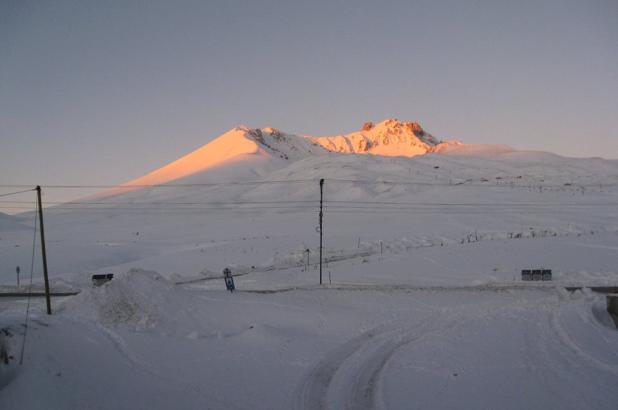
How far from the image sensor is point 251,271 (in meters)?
37.2

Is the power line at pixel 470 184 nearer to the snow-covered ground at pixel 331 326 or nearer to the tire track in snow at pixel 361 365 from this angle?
the snow-covered ground at pixel 331 326

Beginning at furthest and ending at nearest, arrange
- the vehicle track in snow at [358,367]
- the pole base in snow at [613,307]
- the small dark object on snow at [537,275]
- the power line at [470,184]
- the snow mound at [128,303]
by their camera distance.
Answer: the power line at [470,184], the small dark object on snow at [537,275], the pole base in snow at [613,307], the snow mound at [128,303], the vehicle track in snow at [358,367]

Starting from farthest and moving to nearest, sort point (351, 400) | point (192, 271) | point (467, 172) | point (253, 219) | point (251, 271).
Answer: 1. point (467, 172)
2. point (253, 219)
3. point (192, 271)
4. point (251, 271)
5. point (351, 400)

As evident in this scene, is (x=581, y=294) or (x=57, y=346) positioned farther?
(x=581, y=294)

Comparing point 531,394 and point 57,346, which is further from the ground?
point 57,346

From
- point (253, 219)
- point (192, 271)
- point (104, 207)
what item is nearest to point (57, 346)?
point (192, 271)

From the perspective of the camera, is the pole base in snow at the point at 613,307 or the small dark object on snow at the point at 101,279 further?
the small dark object on snow at the point at 101,279

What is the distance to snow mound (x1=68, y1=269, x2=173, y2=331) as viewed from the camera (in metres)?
16.6

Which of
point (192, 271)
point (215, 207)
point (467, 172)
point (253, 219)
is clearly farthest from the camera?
point (467, 172)

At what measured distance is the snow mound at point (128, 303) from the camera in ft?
54.4

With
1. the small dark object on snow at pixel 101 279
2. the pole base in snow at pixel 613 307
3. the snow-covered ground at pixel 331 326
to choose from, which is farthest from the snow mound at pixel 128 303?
the pole base in snow at pixel 613 307

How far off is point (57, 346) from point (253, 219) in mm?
71032

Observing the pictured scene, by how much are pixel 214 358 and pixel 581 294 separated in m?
18.0

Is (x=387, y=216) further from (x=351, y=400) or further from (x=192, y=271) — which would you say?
(x=351, y=400)
